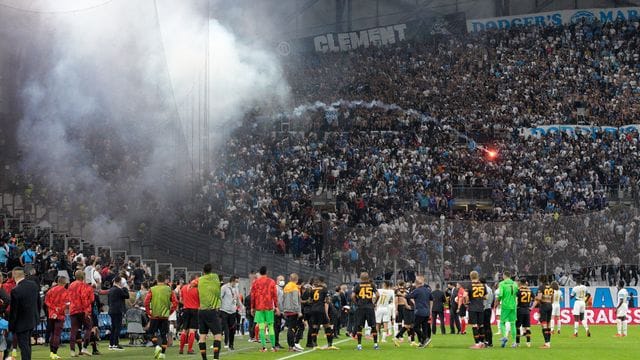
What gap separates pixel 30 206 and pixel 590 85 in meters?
33.9

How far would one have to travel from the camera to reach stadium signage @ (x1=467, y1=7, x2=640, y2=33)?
66.6 m

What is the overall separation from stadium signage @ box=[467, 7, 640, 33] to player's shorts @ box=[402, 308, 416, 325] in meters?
40.2

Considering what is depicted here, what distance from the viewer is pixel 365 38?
6850cm

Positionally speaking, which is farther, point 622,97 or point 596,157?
point 622,97

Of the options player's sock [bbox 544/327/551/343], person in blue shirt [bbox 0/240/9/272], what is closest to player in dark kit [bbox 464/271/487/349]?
player's sock [bbox 544/327/551/343]

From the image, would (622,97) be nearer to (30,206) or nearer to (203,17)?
(203,17)

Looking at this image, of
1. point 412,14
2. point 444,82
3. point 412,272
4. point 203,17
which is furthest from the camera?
point 412,14

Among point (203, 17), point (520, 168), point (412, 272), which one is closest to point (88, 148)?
point (203, 17)

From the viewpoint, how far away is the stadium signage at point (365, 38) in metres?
68.1

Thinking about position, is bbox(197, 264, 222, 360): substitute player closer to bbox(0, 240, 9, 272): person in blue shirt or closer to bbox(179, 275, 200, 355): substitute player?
bbox(179, 275, 200, 355): substitute player

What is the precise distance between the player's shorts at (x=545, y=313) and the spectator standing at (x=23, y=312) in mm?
15178

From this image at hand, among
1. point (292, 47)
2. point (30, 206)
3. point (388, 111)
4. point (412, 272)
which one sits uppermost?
point (292, 47)

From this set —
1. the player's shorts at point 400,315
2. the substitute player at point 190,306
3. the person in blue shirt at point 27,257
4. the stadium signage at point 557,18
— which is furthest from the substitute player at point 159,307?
the stadium signage at point 557,18

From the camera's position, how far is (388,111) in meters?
60.2
